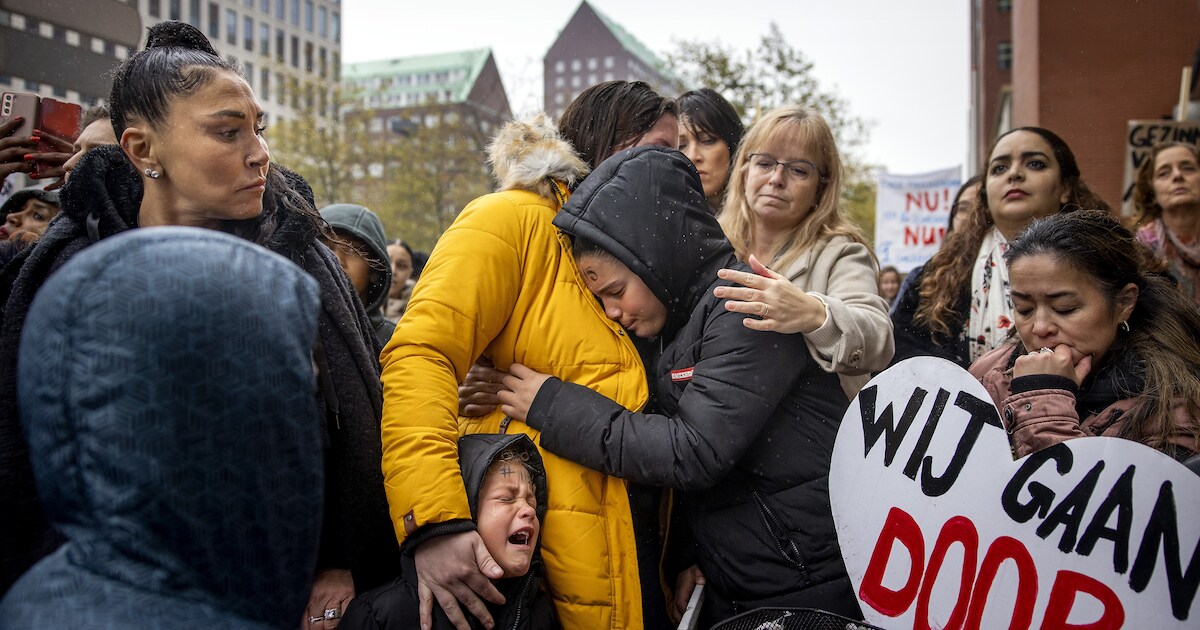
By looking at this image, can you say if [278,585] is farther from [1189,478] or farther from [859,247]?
[859,247]

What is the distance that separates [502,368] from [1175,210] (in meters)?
3.89

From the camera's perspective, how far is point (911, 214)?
1040 centimetres

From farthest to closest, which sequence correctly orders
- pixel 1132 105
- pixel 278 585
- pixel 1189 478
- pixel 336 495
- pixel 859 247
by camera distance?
1. pixel 1132 105
2. pixel 859 247
3. pixel 336 495
4. pixel 1189 478
5. pixel 278 585

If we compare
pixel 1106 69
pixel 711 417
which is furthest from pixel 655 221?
pixel 1106 69

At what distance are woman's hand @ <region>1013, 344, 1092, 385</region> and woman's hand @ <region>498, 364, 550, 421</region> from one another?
127cm

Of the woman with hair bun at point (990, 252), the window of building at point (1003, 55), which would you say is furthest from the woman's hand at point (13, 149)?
the window of building at point (1003, 55)

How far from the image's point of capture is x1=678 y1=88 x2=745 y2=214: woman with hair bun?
3.78 metres

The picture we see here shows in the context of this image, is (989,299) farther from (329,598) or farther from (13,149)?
(13,149)

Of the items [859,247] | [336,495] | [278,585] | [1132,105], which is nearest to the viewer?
[278,585]

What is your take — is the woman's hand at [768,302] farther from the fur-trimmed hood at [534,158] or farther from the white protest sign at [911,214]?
the white protest sign at [911,214]

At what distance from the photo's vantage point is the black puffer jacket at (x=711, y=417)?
1947 mm

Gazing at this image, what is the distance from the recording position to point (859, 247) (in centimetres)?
272

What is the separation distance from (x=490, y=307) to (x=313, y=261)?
1.83ft

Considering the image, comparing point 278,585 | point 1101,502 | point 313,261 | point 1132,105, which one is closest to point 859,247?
point 1101,502
